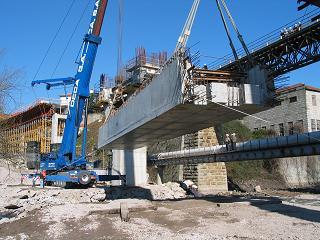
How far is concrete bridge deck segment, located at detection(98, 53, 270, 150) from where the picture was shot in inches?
501

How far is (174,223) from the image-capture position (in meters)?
14.8

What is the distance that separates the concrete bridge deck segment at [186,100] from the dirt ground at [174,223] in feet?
13.2

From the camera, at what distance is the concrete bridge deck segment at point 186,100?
12.7 metres

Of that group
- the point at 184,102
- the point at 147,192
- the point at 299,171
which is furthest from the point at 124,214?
the point at 299,171

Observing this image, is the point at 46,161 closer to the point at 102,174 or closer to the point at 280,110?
the point at 102,174

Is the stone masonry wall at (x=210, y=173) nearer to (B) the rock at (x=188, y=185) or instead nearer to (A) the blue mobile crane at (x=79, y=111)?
(B) the rock at (x=188, y=185)

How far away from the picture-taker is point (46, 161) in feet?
88.5

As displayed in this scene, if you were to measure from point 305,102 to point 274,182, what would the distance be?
10.4 m

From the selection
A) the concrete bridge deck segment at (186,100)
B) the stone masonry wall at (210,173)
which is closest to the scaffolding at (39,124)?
the stone masonry wall at (210,173)

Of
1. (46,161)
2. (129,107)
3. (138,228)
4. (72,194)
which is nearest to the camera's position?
(138,228)

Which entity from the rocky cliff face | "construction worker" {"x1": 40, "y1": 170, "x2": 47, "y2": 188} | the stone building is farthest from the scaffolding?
the rocky cliff face

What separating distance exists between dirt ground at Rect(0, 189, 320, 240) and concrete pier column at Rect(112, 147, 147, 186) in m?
13.5

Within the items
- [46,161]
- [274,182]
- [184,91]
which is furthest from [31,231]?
[274,182]

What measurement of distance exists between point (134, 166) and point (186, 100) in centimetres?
2083
